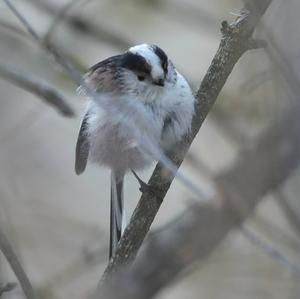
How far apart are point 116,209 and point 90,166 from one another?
0.75 ft

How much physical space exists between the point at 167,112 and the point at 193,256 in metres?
1.33

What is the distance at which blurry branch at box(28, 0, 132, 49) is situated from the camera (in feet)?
12.1

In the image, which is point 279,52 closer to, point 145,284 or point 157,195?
point 145,284

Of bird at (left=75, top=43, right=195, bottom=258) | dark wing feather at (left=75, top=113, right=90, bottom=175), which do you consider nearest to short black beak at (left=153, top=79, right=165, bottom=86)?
bird at (left=75, top=43, right=195, bottom=258)

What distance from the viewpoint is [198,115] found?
254 cm

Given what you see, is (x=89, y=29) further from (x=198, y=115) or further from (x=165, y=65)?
(x=198, y=115)

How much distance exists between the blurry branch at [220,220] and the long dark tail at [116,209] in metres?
1.15

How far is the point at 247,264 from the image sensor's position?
3.32m

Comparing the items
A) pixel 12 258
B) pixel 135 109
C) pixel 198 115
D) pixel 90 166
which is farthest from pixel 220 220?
pixel 90 166

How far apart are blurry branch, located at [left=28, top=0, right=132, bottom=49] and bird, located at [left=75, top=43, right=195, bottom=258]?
0.70 meters

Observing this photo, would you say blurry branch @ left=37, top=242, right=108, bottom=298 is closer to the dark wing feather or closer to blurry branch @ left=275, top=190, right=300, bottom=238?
the dark wing feather

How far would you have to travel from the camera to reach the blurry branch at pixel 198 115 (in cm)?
225

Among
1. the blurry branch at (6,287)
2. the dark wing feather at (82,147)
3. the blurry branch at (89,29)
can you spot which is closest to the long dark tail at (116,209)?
the dark wing feather at (82,147)

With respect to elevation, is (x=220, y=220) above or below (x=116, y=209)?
above
